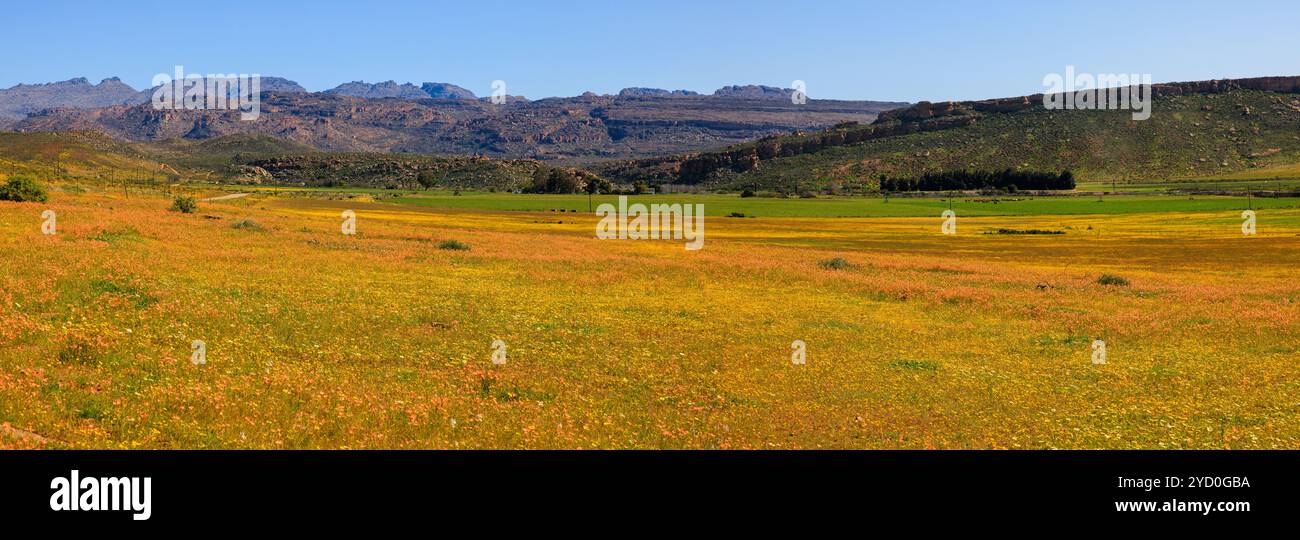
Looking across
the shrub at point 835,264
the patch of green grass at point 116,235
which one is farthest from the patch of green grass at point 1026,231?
the patch of green grass at point 116,235

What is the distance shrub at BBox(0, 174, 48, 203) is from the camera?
46125 mm

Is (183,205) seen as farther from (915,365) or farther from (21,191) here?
(915,365)

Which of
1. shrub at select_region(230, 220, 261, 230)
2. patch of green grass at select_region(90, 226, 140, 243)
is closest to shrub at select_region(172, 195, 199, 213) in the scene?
shrub at select_region(230, 220, 261, 230)

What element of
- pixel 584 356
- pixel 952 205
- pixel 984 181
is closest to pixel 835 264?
pixel 584 356

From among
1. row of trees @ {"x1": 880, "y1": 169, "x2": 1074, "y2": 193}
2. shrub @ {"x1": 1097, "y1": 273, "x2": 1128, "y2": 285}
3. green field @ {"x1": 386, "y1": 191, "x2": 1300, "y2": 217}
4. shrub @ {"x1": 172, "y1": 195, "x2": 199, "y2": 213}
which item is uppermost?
row of trees @ {"x1": 880, "y1": 169, "x2": 1074, "y2": 193}

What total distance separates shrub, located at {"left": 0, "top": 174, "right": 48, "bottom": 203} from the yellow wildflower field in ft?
40.5

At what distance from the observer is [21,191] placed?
153ft

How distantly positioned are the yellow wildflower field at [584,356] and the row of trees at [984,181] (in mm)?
140990

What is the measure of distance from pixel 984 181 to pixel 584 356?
170m

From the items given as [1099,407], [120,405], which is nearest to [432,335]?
[120,405]

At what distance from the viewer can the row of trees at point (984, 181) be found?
536 feet

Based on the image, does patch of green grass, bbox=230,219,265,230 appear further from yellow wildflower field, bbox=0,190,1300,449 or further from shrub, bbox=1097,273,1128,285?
shrub, bbox=1097,273,1128,285

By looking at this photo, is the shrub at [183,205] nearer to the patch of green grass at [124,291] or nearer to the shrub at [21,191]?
the shrub at [21,191]
